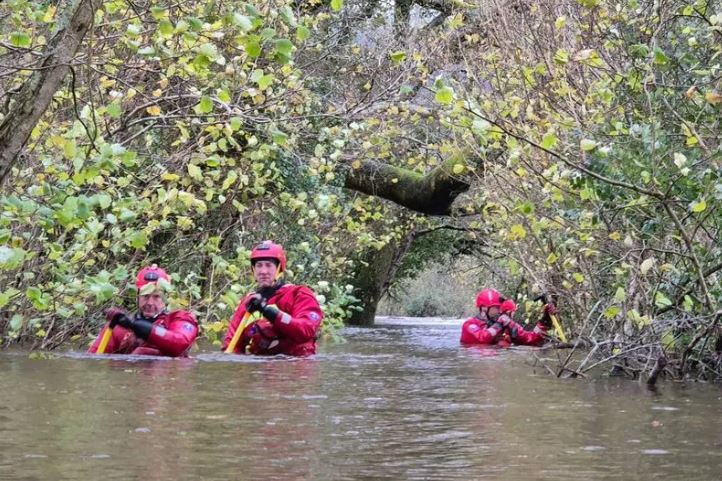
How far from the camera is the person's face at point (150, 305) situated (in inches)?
435

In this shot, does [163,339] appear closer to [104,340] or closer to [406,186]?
[104,340]

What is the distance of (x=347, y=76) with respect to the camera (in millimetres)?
17719

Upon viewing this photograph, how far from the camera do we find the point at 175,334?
1070 cm

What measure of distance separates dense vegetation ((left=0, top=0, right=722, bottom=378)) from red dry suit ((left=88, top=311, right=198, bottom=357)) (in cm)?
34

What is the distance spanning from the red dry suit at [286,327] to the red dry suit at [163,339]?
2.01 ft

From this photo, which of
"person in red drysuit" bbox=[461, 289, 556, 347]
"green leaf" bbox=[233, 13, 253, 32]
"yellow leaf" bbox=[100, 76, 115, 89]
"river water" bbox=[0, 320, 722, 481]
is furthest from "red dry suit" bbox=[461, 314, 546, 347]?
"green leaf" bbox=[233, 13, 253, 32]

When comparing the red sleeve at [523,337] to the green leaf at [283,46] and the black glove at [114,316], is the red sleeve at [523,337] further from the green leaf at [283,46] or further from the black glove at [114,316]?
the green leaf at [283,46]

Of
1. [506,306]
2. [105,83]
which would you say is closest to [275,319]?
[105,83]

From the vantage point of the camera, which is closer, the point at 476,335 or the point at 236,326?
the point at 236,326

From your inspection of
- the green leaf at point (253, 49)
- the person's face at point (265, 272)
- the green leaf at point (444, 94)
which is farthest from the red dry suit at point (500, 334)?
the green leaf at point (253, 49)

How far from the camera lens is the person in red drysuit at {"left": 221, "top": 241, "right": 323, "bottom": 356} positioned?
1114 cm

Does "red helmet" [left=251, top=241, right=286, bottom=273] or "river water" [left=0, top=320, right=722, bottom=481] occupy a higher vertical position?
"red helmet" [left=251, top=241, right=286, bottom=273]

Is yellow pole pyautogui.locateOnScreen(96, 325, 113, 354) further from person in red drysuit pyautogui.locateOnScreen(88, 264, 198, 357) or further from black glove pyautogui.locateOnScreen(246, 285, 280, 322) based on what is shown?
black glove pyautogui.locateOnScreen(246, 285, 280, 322)

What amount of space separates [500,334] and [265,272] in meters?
7.15
